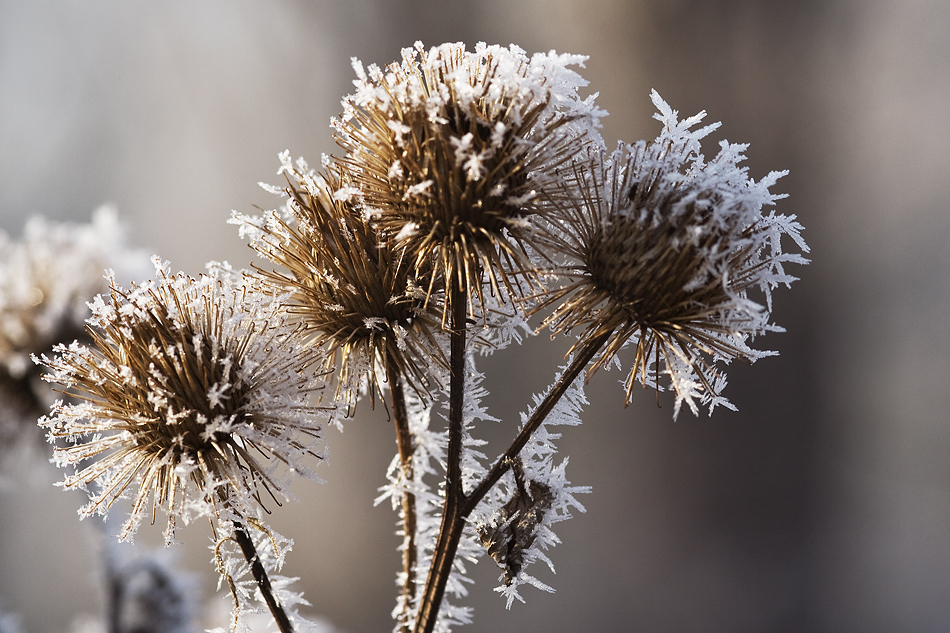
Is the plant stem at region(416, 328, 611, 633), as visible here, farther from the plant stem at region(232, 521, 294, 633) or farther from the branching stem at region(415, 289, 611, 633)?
the plant stem at region(232, 521, 294, 633)

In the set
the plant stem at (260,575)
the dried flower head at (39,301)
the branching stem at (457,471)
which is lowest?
the plant stem at (260,575)

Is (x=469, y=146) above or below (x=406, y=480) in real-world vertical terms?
above

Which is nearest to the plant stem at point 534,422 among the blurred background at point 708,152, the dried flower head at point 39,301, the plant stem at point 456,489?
the plant stem at point 456,489

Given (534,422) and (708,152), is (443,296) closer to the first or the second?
(534,422)

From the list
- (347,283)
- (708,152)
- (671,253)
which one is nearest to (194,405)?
(347,283)

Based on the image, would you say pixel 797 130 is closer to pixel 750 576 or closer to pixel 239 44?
pixel 750 576

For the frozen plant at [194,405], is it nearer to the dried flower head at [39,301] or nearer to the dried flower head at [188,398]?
the dried flower head at [188,398]

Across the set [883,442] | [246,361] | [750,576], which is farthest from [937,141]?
[246,361]

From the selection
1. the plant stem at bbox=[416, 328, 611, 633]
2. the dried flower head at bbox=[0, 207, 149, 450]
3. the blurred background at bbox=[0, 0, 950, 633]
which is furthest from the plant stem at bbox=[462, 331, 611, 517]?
the blurred background at bbox=[0, 0, 950, 633]
